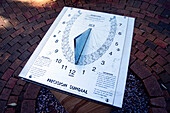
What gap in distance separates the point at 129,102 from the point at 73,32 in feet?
4.83

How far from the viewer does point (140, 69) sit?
2.54m

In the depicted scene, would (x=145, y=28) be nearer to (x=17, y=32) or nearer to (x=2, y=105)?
(x=17, y=32)

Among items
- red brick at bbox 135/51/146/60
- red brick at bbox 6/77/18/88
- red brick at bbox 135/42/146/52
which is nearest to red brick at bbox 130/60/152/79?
red brick at bbox 135/51/146/60

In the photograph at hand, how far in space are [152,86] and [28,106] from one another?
6.72ft

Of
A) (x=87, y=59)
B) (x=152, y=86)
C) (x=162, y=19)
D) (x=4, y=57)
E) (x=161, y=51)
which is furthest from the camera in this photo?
(x=162, y=19)

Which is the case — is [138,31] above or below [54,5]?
below

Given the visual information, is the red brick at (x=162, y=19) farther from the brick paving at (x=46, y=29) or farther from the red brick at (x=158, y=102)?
the red brick at (x=158, y=102)

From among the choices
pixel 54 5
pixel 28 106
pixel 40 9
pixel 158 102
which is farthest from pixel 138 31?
pixel 28 106

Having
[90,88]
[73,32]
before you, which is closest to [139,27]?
[73,32]

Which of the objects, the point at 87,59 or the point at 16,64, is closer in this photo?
the point at 87,59

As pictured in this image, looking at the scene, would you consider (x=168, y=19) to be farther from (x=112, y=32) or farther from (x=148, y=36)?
(x=112, y=32)

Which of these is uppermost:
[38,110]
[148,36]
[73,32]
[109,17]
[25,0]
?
[25,0]

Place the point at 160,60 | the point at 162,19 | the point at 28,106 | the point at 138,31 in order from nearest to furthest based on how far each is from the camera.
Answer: the point at 28,106, the point at 160,60, the point at 138,31, the point at 162,19

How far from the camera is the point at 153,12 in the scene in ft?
10.7
